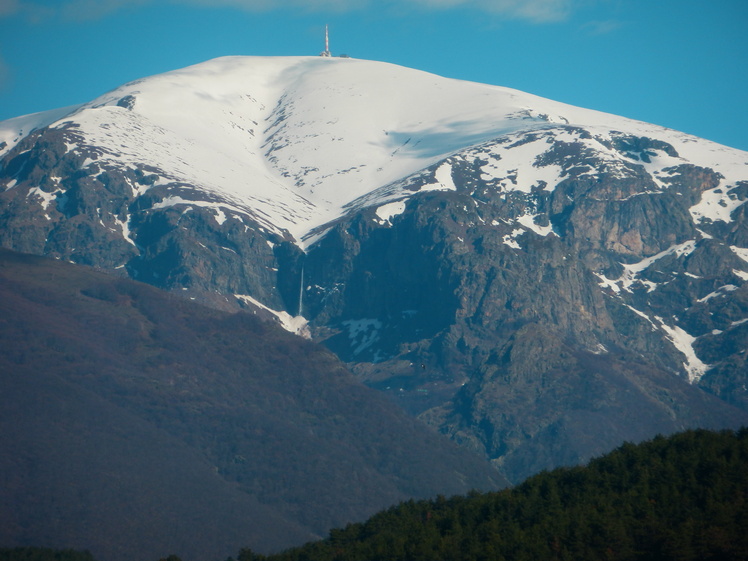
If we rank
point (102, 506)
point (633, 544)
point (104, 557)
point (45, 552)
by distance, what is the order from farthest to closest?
point (102, 506)
point (104, 557)
point (45, 552)
point (633, 544)

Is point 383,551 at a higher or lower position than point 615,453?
lower

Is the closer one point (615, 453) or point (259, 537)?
point (615, 453)

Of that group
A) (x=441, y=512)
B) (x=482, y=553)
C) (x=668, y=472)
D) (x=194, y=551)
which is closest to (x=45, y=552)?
(x=194, y=551)

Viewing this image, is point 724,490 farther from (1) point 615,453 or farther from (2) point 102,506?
(2) point 102,506

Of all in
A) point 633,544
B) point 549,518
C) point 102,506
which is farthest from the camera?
point 102,506

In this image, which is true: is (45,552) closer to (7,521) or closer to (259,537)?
(7,521)

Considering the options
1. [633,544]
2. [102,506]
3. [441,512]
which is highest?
[102,506]
